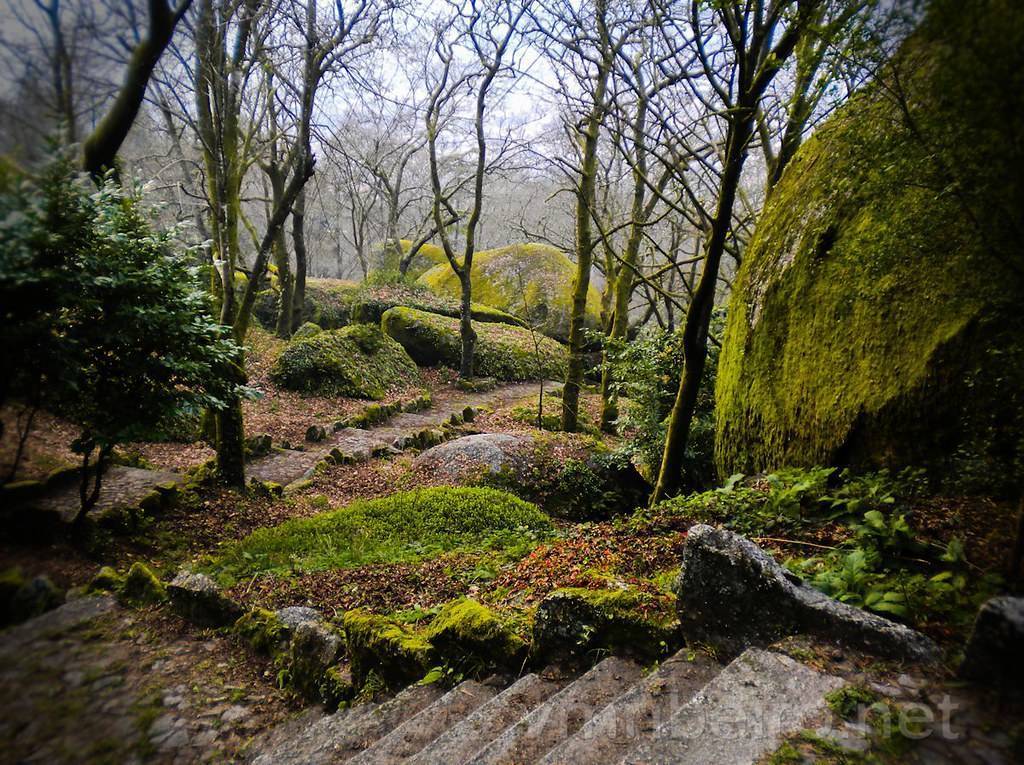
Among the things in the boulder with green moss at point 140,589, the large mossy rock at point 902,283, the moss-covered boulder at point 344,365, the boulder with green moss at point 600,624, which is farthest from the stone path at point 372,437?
the large mossy rock at point 902,283

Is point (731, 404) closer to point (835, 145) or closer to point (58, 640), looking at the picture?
point (835, 145)

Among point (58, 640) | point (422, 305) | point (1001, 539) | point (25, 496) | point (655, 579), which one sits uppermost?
point (422, 305)

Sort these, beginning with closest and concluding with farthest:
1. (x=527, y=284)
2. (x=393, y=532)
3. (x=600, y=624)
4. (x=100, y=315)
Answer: (x=600, y=624)
(x=100, y=315)
(x=393, y=532)
(x=527, y=284)

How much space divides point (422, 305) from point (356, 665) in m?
16.4

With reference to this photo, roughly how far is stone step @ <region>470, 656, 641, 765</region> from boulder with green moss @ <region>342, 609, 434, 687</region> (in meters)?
0.91

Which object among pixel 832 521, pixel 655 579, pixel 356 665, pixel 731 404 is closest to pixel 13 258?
pixel 356 665

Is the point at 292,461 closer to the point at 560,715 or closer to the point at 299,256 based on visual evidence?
the point at 560,715

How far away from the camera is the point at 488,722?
237 centimetres

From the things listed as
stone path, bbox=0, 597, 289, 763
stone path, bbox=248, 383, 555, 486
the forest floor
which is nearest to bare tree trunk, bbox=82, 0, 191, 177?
Result: the forest floor

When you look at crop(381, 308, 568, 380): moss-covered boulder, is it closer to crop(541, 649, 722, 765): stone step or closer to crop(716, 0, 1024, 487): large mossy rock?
crop(716, 0, 1024, 487): large mossy rock

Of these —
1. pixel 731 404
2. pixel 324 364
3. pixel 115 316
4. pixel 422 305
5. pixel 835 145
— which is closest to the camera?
pixel 115 316

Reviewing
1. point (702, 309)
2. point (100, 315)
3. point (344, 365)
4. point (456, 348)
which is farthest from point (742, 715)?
point (456, 348)

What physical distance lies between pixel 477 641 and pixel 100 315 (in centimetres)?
295

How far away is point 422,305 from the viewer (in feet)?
61.4
